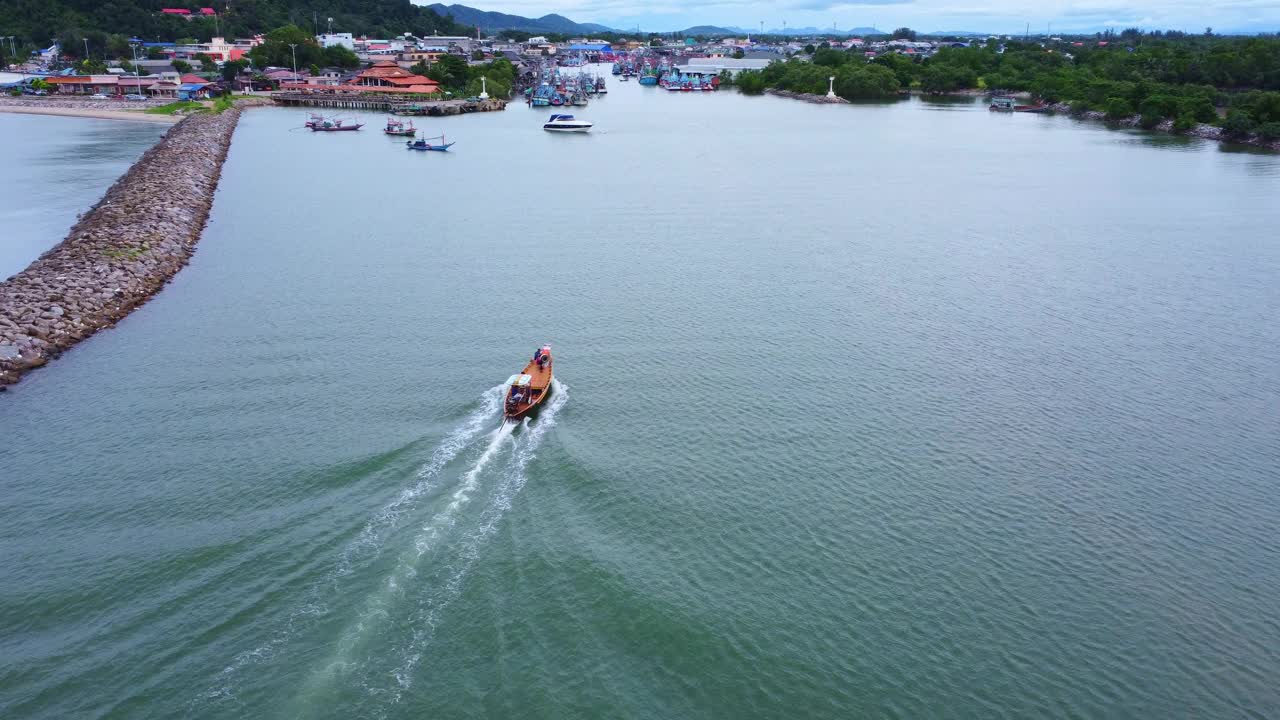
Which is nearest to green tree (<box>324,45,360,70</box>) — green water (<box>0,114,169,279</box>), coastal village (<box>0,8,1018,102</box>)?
coastal village (<box>0,8,1018,102</box>)

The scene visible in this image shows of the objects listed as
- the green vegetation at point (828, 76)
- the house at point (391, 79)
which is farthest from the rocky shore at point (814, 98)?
the house at point (391, 79)

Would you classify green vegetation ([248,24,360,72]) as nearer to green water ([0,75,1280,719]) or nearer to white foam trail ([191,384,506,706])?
green water ([0,75,1280,719])

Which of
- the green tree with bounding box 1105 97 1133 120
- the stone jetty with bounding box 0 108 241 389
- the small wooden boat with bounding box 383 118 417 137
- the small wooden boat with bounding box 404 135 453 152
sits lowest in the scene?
the stone jetty with bounding box 0 108 241 389

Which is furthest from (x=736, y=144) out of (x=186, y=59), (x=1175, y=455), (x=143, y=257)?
(x=186, y=59)

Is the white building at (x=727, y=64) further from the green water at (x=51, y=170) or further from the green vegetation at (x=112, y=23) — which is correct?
the green water at (x=51, y=170)

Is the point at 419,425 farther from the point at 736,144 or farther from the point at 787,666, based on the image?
the point at 736,144
